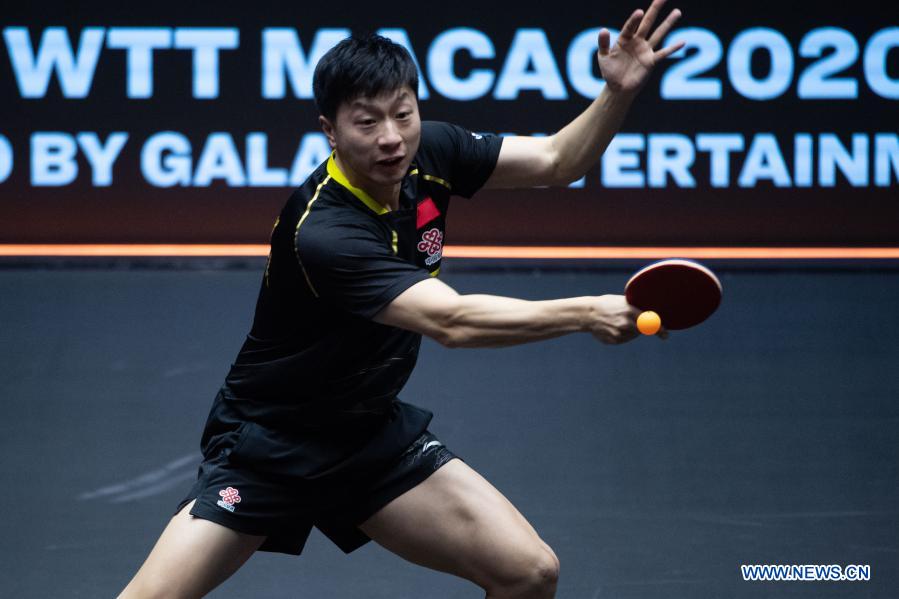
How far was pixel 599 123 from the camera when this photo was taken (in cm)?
308

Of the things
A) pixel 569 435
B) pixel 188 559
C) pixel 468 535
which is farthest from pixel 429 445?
pixel 569 435

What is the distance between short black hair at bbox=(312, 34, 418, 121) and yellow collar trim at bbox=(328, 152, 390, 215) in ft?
0.39

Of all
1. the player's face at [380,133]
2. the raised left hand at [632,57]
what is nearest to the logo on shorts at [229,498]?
the player's face at [380,133]

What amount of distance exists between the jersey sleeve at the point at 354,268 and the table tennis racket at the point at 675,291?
45 centimetres

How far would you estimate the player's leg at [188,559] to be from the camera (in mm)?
2678

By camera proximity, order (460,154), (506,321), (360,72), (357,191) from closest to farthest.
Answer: (506,321) < (360,72) < (357,191) < (460,154)

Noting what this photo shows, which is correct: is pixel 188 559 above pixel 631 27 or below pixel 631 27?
below

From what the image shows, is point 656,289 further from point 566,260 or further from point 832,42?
point 832,42

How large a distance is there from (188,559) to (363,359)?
55 cm

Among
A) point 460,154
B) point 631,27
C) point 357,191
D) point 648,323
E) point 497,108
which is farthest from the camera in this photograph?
point 497,108

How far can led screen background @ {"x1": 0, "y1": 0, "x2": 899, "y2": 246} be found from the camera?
8008 mm

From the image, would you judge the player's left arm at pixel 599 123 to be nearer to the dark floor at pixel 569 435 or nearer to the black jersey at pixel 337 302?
the black jersey at pixel 337 302

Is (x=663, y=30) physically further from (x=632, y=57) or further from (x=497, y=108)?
(x=497, y=108)

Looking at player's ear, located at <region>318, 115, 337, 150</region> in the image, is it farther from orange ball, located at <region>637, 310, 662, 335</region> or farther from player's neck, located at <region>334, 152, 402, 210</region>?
orange ball, located at <region>637, 310, 662, 335</region>
